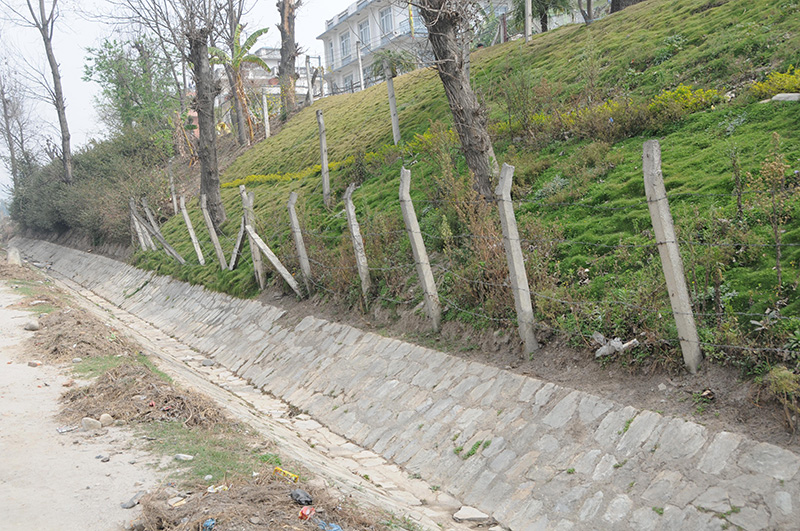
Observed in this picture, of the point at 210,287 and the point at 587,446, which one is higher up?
the point at 210,287

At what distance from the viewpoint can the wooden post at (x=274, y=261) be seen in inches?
502

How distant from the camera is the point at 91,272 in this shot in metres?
26.1

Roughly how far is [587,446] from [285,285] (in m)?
8.76

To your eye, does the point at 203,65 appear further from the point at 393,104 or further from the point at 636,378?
the point at 636,378

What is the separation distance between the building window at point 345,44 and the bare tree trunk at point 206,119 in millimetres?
36491

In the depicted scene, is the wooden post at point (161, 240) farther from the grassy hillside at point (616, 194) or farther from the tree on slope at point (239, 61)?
the tree on slope at point (239, 61)

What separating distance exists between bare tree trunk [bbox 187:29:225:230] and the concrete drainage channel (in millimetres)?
10241

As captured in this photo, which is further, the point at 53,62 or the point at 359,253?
the point at 53,62

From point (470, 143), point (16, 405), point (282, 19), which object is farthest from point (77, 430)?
point (282, 19)

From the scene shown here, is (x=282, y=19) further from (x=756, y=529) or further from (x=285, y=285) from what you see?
(x=756, y=529)

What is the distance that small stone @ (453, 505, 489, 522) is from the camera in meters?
5.85

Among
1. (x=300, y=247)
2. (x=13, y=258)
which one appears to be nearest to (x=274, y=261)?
(x=300, y=247)

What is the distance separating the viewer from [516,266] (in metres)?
7.29

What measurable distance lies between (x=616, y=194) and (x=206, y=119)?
15791 mm
